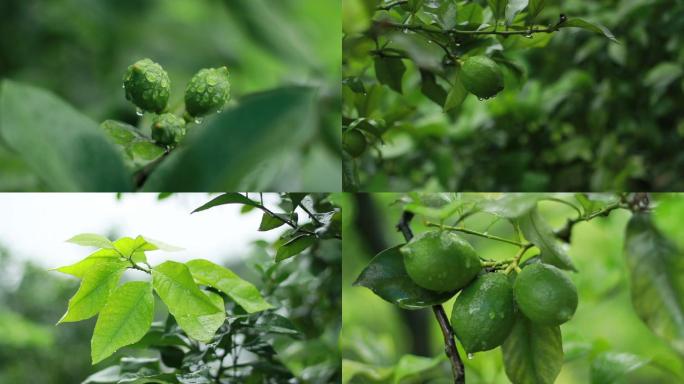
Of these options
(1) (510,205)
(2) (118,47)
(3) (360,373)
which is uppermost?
(2) (118,47)

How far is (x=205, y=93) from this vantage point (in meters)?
0.39

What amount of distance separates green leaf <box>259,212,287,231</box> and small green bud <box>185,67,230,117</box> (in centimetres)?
9

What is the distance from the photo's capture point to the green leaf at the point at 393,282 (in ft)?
1.31

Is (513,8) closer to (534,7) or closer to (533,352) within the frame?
(534,7)

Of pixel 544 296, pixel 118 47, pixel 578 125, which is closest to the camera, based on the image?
pixel 544 296

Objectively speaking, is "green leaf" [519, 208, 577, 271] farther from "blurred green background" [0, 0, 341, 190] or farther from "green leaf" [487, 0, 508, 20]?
"blurred green background" [0, 0, 341, 190]

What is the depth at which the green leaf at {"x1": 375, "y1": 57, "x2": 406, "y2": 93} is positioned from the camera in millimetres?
526

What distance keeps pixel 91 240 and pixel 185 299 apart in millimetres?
60

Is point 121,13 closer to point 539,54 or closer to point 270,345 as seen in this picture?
point 539,54

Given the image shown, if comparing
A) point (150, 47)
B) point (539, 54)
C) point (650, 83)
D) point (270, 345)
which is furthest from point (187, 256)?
point (150, 47)

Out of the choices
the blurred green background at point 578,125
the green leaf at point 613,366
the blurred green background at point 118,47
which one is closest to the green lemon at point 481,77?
the green leaf at point 613,366

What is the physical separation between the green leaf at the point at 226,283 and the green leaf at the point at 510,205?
0.50 ft

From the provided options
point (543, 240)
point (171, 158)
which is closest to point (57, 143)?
point (171, 158)

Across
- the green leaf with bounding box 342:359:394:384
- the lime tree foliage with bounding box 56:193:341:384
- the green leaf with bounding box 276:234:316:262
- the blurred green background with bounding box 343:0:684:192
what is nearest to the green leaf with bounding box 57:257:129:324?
the lime tree foliage with bounding box 56:193:341:384
